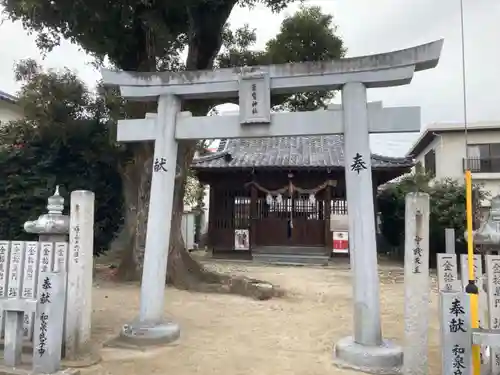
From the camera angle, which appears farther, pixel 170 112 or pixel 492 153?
pixel 492 153

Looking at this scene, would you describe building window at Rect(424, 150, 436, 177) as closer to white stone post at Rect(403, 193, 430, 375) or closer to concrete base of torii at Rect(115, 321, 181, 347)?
white stone post at Rect(403, 193, 430, 375)

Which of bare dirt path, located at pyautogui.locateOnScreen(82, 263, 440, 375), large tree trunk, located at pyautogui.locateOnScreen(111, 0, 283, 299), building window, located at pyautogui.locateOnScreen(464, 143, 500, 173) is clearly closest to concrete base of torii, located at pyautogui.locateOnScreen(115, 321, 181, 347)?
bare dirt path, located at pyautogui.locateOnScreen(82, 263, 440, 375)

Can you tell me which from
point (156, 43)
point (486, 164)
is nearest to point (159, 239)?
point (156, 43)

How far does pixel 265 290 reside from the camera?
9977 mm

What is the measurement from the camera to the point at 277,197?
1861 cm

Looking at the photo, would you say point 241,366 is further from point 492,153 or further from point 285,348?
point 492,153

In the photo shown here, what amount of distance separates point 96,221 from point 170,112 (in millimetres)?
8196

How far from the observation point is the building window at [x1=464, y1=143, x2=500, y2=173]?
24.4 m

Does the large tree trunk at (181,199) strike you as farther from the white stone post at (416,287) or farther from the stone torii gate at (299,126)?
the white stone post at (416,287)

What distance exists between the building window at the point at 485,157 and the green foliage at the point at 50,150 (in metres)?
19.4

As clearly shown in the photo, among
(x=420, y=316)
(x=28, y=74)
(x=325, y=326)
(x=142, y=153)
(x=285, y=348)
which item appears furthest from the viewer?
(x=28, y=74)

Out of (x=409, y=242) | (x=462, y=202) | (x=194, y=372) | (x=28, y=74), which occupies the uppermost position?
(x=28, y=74)

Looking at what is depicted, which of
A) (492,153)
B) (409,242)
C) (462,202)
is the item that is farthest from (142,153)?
(492,153)

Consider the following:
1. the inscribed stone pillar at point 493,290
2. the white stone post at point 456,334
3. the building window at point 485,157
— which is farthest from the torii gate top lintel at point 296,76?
the building window at point 485,157
